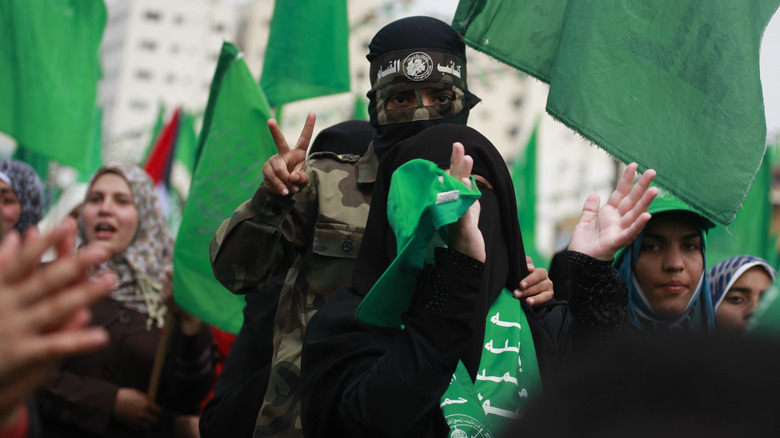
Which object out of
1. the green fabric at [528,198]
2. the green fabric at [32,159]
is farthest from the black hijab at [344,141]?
the green fabric at [528,198]

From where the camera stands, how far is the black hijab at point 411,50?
110 inches

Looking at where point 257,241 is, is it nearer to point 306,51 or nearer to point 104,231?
point 306,51

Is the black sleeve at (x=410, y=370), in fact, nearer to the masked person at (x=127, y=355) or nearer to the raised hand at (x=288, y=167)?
the raised hand at (x=288, y=167)

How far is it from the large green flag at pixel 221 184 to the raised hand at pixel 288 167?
4.09 feet

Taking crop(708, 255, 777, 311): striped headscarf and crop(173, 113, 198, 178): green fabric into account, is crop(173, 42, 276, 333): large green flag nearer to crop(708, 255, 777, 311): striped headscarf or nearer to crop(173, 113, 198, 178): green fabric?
crop(708, 255, 777, 311): striped headscarf

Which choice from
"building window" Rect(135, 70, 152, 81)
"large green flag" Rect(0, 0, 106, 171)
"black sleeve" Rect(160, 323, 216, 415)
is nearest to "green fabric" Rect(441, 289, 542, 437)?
"black sleeve" Rect(160, 323, 216, 415)

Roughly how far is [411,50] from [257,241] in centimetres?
78

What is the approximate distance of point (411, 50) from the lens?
2850 mm

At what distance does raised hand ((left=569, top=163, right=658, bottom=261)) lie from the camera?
2.30 metres

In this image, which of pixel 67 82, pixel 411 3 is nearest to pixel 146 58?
pixel 411 3

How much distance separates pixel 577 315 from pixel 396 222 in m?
0.69

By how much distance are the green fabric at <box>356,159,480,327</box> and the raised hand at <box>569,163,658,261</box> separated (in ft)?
1.81

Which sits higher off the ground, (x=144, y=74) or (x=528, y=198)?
(x=144, y=74)

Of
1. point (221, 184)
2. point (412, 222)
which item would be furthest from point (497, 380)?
point (221, 184)
